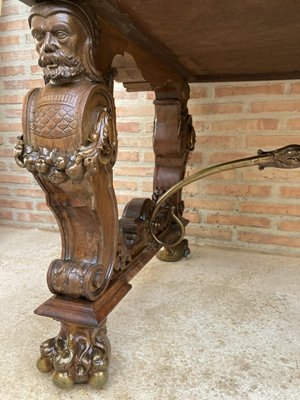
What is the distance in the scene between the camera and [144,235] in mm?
995

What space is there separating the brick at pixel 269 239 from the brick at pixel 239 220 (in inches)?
1.6

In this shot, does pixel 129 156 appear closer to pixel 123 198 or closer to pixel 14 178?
pixel 123 198

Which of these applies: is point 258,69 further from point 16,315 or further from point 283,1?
point 16,315

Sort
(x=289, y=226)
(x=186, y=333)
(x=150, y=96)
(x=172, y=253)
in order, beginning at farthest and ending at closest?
(x=150, y=96) < (x=289, y=226) < (x=172, y=253) < (x=186, y=333)

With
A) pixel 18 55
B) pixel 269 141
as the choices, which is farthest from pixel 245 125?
pixel 18 55

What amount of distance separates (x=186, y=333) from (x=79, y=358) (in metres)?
0.29

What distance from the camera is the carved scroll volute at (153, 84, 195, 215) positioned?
1169 mm

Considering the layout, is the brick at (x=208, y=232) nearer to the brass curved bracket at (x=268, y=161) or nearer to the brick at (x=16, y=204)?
the brass curved bracket at (x=268, y=161)

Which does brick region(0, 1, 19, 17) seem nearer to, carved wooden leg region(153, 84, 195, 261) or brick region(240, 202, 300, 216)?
carved wooden leg region(153, 84, 195, 261)

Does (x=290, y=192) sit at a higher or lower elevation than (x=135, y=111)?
lower

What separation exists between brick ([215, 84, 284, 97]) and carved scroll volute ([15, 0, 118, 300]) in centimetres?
87

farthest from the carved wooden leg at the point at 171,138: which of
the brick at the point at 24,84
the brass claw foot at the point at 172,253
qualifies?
the brick at the point at 24,84

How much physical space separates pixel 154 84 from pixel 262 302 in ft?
2.16

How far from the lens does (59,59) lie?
0.59m
